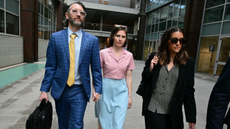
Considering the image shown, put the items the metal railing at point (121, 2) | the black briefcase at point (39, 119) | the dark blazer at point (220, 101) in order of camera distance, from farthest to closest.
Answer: the metal railing at point (121, 2)
the black briefcase at point (39, 119)
the dark blazer at point (220, 101)

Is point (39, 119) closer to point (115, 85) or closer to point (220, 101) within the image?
point (115, 85)

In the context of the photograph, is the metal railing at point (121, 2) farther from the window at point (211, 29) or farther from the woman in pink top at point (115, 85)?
the woman in pink top at point (115, 85)

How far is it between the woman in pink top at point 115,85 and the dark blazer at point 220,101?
4.13 feet

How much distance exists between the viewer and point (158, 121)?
1.80 metres

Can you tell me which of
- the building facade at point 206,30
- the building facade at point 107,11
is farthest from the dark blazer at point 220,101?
the building facade at point 107,11

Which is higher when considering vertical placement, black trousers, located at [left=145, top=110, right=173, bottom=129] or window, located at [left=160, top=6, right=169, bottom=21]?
window, located at [left=160, top=6, right=169, bottom=21]

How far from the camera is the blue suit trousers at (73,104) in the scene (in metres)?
1.81

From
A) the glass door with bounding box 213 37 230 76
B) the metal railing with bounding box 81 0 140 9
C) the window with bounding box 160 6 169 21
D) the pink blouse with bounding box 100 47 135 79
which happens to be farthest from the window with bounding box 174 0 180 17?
the pink blouse with bounding box 100 47 135 79

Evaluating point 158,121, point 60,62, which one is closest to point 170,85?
point 158,121

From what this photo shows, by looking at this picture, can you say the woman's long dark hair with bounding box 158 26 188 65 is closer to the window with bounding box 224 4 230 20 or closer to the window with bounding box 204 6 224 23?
the window with bounding box 224 4 230 20

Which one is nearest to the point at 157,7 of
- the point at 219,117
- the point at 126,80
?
the point at 126,80

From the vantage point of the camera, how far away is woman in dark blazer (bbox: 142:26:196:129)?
174 cm

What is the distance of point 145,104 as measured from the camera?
189 cm

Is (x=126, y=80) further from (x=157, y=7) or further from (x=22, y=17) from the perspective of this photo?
(x=157, y=7)
